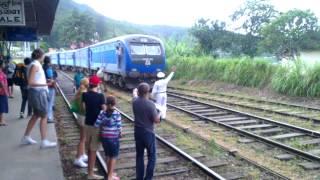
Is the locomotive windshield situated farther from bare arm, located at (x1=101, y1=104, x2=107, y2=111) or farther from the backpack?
bare arm, located at (x1=101, y1=104, x2=107, y2=111)

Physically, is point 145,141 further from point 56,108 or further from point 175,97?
point 175,97

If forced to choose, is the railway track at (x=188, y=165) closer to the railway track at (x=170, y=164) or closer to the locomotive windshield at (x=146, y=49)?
the railway track at (x=170, y=164)

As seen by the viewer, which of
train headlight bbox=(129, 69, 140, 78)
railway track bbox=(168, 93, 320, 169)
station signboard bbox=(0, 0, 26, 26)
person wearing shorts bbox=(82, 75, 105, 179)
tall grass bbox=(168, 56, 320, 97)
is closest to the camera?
person wearing shorts bbox=(82, 75, 105, 179)

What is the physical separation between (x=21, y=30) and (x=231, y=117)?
1530 cm

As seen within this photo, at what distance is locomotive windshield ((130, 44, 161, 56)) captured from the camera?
20186mm

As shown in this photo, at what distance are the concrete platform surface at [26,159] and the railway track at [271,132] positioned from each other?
4187 millimetres

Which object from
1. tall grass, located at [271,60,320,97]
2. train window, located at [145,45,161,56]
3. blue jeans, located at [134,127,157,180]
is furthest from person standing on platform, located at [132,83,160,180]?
train window, located at [145,45,161,56]

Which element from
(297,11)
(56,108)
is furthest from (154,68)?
(297,11)

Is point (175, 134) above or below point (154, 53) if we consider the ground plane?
below

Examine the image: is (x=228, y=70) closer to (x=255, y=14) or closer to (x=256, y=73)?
(x=256, y=73)

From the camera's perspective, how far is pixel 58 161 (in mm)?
6941

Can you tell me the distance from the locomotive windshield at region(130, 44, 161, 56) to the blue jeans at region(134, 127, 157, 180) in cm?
1407

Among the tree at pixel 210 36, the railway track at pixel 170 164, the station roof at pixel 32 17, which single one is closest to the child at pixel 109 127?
the railway track at pixel 170 164

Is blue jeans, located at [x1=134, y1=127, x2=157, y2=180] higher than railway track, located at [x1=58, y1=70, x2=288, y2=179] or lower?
higher
